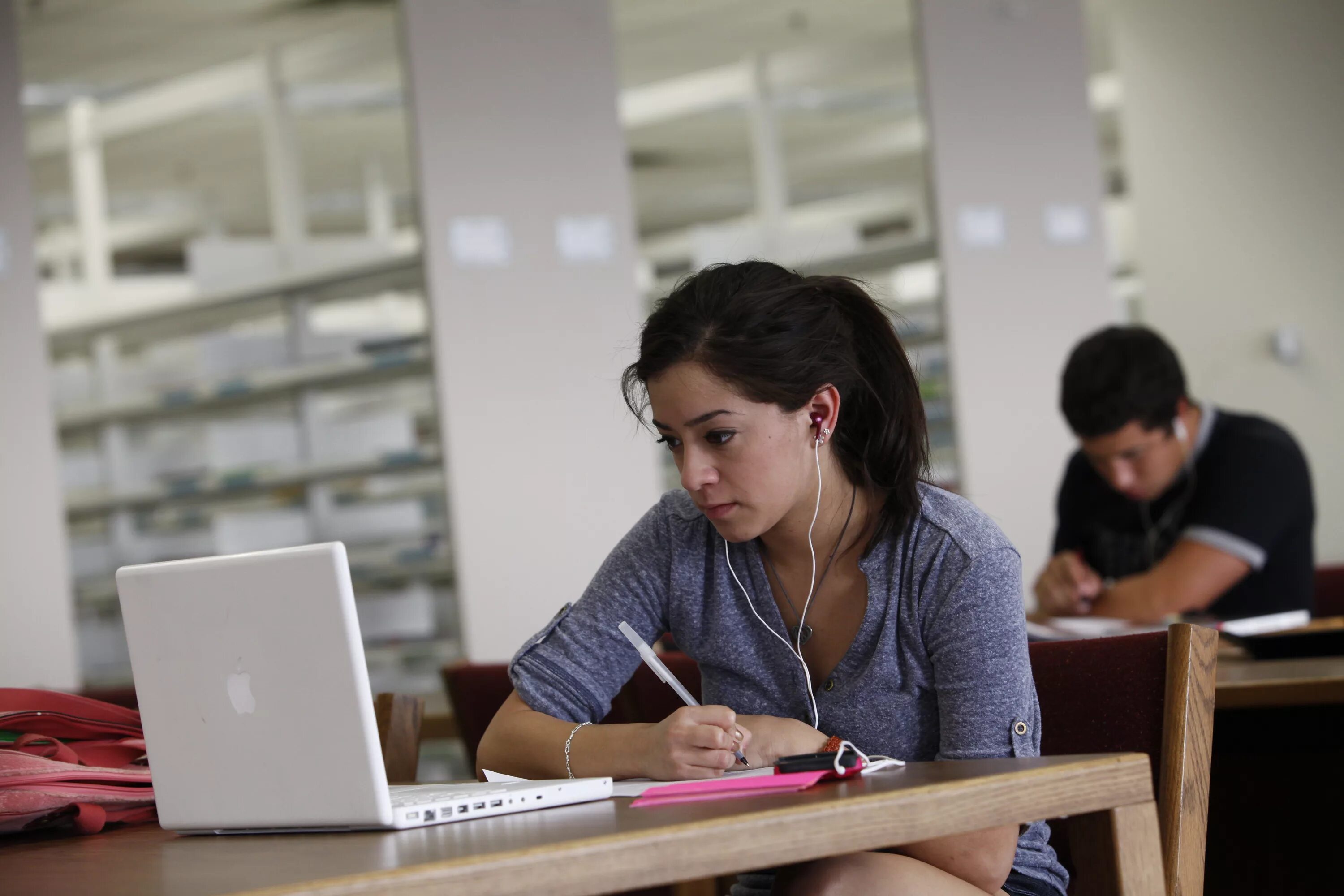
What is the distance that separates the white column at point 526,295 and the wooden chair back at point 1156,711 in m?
2.83

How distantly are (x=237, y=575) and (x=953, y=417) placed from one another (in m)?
4.22

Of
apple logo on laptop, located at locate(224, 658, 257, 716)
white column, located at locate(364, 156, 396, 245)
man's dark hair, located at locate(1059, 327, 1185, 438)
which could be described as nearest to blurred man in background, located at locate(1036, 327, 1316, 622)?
man's dark hair, located at locate(1059, 327, 1185, 438)

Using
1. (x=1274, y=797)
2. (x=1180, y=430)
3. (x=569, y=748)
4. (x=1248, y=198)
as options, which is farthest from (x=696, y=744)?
(x=1248, y=198)

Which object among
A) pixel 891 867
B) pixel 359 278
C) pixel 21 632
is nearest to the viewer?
pixel 891 867

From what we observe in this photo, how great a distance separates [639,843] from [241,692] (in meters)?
0.38

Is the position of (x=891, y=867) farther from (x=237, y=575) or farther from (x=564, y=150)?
(x=564, y=150)

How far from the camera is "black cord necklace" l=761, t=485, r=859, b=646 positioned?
1.58m

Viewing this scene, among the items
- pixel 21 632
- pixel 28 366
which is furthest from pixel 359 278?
pixel 21 632

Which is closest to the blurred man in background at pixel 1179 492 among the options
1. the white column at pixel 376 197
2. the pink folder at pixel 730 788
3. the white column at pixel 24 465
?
the pink folder at pixel 730 788

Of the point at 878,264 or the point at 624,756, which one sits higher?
the point at 878,264

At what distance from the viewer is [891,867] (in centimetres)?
118

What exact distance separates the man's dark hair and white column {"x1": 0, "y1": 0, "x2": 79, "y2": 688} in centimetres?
244

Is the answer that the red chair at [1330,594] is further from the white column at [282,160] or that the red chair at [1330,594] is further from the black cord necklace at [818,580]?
the white column at [282,160]

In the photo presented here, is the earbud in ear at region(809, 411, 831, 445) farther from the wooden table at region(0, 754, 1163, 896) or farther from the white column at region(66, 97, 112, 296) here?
the white column at region(66, 97, 112, 296)
